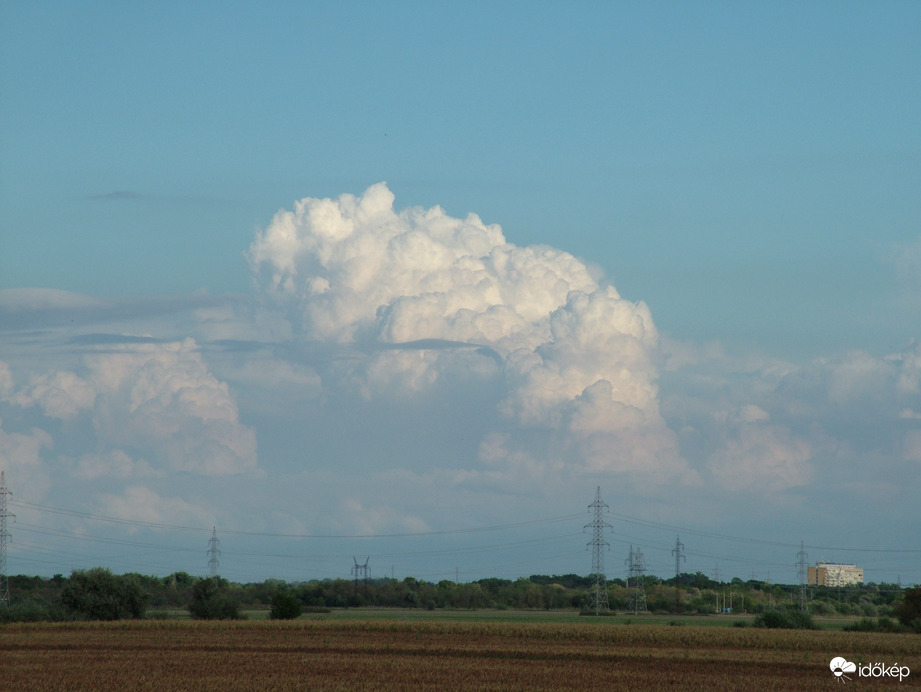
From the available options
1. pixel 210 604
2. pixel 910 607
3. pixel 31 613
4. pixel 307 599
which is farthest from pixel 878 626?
pixel 307 599

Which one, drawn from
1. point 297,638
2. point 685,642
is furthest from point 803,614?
point 297,638

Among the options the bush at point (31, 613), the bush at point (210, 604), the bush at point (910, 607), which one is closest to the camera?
the bush at point (31, 613)

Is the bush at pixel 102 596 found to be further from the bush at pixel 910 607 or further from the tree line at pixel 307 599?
the bush at pixel 910 607

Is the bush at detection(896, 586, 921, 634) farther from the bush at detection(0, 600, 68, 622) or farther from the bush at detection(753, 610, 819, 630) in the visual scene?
the bush at detection(0, 600, 68, 622)

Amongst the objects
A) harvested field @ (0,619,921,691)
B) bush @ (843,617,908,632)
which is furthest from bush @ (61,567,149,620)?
bush @ (843,617,908,632)

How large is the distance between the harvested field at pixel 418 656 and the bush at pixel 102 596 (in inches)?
456

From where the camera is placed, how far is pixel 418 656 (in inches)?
2250

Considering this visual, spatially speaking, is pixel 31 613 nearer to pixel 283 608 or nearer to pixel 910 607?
pixel 283 608

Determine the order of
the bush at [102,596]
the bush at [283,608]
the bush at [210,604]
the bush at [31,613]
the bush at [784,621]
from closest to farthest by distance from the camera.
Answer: the bush at [31,613]
the bush at [102,596]
the bush at [283,608]
the bush at [784,621]
the bush at [210,604]

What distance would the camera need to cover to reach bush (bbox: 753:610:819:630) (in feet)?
328

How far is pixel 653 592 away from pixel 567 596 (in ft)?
55.9

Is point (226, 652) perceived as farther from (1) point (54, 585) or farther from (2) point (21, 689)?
(1) point (54, 585)

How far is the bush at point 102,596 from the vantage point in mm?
93375

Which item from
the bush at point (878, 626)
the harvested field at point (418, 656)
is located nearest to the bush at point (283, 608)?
the harvested field at point (418, 656)
